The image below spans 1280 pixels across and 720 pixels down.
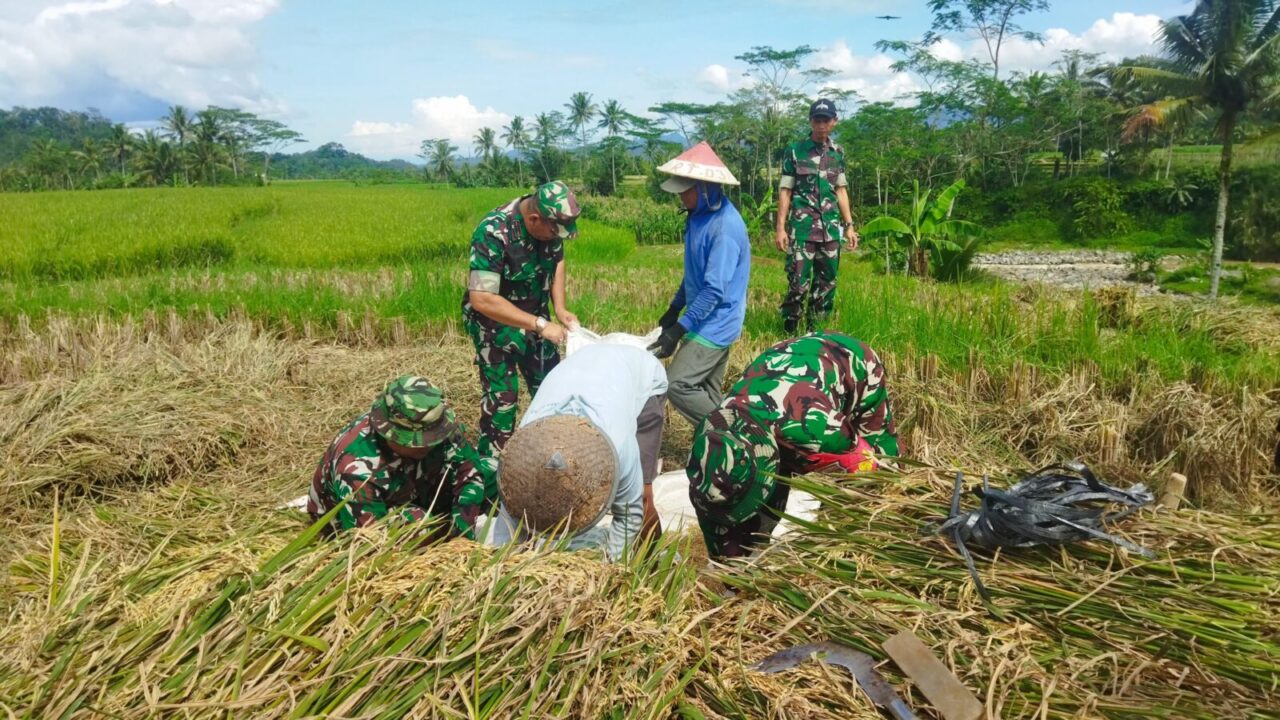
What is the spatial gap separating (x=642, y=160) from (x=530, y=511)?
39266 millimetres

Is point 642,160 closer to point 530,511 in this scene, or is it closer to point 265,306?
point 265,306

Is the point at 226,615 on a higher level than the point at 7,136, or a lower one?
lower

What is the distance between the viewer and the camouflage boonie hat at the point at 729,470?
79.9 inches

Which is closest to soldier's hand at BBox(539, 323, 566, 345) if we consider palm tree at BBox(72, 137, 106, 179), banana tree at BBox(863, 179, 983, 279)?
banana tree at BBox(863, 179, 983, 279)

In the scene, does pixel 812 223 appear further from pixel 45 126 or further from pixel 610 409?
pixel 45 126

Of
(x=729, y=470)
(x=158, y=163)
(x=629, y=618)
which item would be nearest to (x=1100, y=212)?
(x=729, y=470)

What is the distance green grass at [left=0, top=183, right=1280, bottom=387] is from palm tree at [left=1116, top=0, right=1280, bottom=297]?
26.3ft

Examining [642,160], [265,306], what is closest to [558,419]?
[265,306]

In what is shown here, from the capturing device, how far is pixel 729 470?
79.6 inches

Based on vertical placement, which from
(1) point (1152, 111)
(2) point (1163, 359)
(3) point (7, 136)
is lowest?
(2) point (1163, 359)

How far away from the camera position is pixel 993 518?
150 centimetres

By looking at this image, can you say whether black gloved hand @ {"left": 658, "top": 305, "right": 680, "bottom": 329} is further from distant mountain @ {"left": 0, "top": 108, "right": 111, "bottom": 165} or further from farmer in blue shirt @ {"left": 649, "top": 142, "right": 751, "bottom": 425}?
distant mountain @ {"left": 0, "top": 108, "right": 111, "bottom": 165}

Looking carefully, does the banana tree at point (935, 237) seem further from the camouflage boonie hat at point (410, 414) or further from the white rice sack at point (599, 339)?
the camouflage boonie hat at point (410, 414)

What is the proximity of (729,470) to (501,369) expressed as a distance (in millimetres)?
1727
